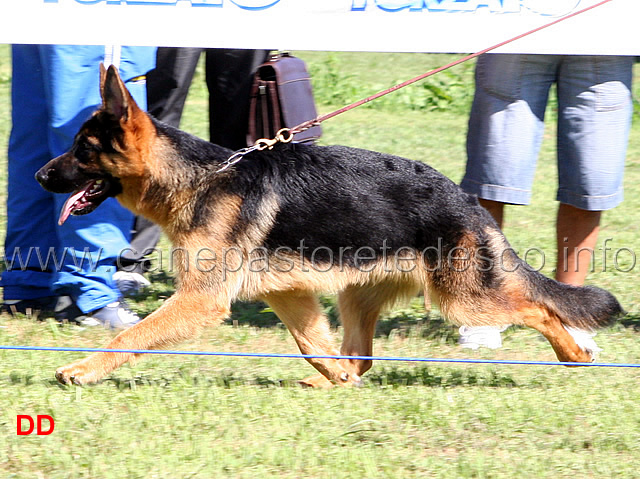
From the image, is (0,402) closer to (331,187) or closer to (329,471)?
(329,471)

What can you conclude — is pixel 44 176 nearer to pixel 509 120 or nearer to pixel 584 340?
pixel 509 120

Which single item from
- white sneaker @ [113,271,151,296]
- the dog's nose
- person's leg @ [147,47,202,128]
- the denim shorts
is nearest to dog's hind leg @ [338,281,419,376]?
the denim shorts

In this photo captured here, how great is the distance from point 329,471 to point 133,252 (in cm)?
291

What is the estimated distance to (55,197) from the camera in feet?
15.1

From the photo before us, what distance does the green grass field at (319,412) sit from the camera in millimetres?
2988

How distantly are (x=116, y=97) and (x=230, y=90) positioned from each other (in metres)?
1.78

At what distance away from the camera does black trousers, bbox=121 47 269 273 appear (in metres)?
5.25

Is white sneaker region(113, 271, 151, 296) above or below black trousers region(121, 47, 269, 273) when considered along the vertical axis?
below

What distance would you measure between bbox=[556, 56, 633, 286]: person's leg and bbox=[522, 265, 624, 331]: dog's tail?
0.60 m

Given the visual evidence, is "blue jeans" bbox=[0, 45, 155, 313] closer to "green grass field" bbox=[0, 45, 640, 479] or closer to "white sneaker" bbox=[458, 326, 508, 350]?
"green grass field" bbox=[0, 45, 640, 479]

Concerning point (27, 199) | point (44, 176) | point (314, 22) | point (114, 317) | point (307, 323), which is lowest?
point (114, 317)

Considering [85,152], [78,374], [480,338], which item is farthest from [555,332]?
[85,152]

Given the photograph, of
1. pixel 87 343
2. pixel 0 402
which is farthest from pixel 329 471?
pixel 87 343

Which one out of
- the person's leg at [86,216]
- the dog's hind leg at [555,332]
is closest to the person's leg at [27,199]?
the person's leg at [86,216]
